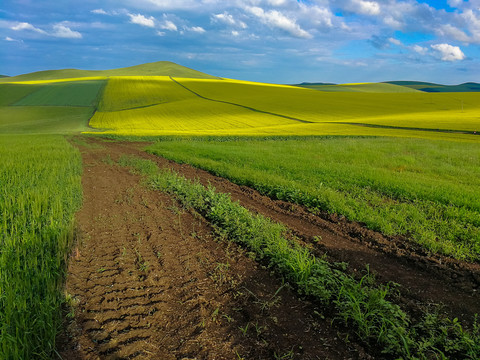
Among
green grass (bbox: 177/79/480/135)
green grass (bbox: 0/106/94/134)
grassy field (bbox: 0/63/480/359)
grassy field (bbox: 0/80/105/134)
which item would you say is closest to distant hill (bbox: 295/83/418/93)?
green grass (bbox: 177/79/480/135)

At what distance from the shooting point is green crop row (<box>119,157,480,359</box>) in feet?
10.7

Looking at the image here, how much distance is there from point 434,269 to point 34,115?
63.1 m

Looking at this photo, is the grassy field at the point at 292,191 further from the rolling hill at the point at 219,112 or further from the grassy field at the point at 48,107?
the grassy field at the point at 48,107

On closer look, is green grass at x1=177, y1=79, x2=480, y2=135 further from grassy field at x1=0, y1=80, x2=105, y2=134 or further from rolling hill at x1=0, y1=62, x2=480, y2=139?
grassy field at x1=0, y1=80, x2=105, y2=134

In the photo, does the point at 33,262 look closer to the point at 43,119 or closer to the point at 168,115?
the point at 168,115

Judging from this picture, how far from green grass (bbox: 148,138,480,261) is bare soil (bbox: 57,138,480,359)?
2.17 feet

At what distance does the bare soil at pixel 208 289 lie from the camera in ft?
11.1

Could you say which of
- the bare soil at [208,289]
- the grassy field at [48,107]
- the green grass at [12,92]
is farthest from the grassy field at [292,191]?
the green grass at [12,92]

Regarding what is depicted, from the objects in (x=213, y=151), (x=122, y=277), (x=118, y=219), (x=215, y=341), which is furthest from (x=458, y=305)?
(x=213, y=151)

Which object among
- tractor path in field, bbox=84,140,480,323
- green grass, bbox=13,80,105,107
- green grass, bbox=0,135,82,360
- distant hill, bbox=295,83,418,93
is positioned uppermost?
distant hill, bbox=295,83,418,93

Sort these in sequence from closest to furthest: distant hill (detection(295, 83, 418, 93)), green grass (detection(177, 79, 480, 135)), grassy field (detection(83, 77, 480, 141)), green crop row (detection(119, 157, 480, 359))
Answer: green crop row (detection(119, 157, 480, 359)), grassy field (detection(83, 77, 480, 141)), green grass (detection(177, 79, 480, 135)), distant hill (detection(295, 83, 418, 93))

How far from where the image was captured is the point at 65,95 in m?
67.7

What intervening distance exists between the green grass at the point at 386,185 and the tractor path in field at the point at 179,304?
3.52 m

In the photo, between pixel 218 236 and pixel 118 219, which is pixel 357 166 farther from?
pixel 118 219
